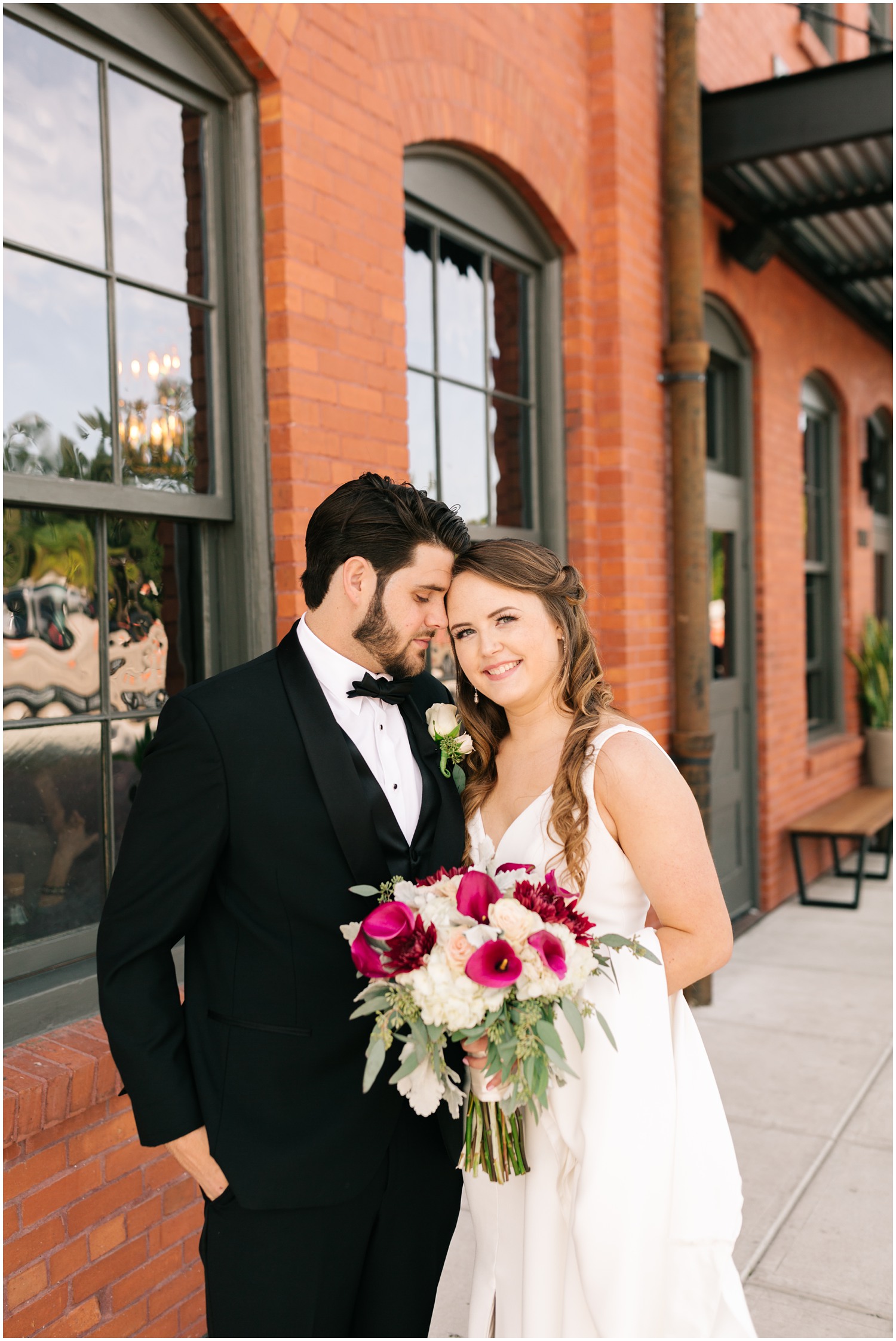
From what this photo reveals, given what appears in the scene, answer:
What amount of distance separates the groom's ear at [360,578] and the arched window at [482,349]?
2209mm

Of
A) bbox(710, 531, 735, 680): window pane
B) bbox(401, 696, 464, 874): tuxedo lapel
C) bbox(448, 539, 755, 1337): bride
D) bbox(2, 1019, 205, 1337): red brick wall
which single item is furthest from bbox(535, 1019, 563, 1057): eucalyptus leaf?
bbox(710, 531, 735, 680): window pane

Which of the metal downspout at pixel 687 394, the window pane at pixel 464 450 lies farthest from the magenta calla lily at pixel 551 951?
the metal downspout at pixel 687 394

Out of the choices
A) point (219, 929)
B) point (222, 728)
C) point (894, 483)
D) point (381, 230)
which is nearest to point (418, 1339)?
point (219, 929)

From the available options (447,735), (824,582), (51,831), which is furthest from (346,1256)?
(824,582)

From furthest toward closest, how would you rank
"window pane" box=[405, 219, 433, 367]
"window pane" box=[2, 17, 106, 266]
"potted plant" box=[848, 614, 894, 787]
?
"potted plant" box=[848, 614, 894, 787], "window pane" box=[405, 219, 433, 367], "window pane" box=[2, 17, 106, 266]

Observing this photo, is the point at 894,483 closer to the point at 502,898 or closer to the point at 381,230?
the point at 381,230

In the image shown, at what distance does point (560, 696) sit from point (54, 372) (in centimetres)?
162

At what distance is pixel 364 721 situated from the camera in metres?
2.19

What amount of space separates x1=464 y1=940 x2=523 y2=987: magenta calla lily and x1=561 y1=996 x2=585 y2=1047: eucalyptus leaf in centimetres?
12

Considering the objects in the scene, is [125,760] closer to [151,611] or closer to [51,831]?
[51,831]

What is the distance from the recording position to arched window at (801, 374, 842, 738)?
9344 mm

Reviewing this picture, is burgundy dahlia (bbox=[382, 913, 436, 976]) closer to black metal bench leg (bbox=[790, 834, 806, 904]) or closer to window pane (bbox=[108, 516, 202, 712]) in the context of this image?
window pane (bbox=[108, 516, 202, 712])

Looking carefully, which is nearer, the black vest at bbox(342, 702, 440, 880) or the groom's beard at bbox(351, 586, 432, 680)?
the black vest at bbox(342, 702, 440, 880)

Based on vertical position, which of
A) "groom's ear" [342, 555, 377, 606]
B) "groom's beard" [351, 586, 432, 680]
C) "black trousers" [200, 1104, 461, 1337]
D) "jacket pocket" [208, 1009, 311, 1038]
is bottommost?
"black trousers" [200, 1104, 461, 1337]
